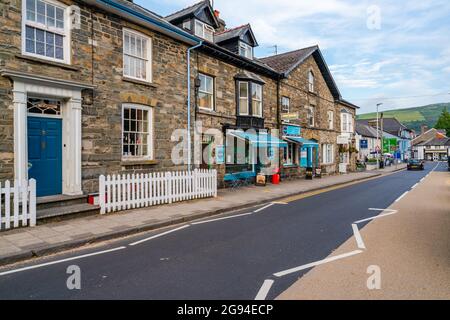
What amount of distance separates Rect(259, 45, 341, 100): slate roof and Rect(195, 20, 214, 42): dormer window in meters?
6.18

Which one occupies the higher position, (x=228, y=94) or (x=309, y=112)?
(x=309, y=112)

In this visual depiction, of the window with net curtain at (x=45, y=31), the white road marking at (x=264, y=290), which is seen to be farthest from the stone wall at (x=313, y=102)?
the white road marking at (x=264, y=290)

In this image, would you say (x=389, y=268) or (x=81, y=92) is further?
(x=81, y=92)

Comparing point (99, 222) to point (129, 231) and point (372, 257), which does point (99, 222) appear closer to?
point (129, 231)

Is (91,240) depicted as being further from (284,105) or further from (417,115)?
(417,115)

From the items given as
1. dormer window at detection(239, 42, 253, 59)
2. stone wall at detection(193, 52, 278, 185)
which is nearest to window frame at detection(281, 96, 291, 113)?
dormer window at detection(239, 42, 253, 59)

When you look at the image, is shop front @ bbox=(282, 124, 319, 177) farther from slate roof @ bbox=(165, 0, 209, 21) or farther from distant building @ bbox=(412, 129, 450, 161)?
distant building @ bbox=(412, 129, 450, 161)

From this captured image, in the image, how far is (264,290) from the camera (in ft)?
13.3

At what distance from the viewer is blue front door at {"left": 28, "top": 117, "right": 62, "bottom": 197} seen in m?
8.58

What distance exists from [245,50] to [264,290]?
51.9 ft

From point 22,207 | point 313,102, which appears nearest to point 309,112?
point 313,102

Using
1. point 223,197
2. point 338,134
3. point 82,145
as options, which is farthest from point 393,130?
point 82,145

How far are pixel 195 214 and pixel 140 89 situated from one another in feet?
17.8
